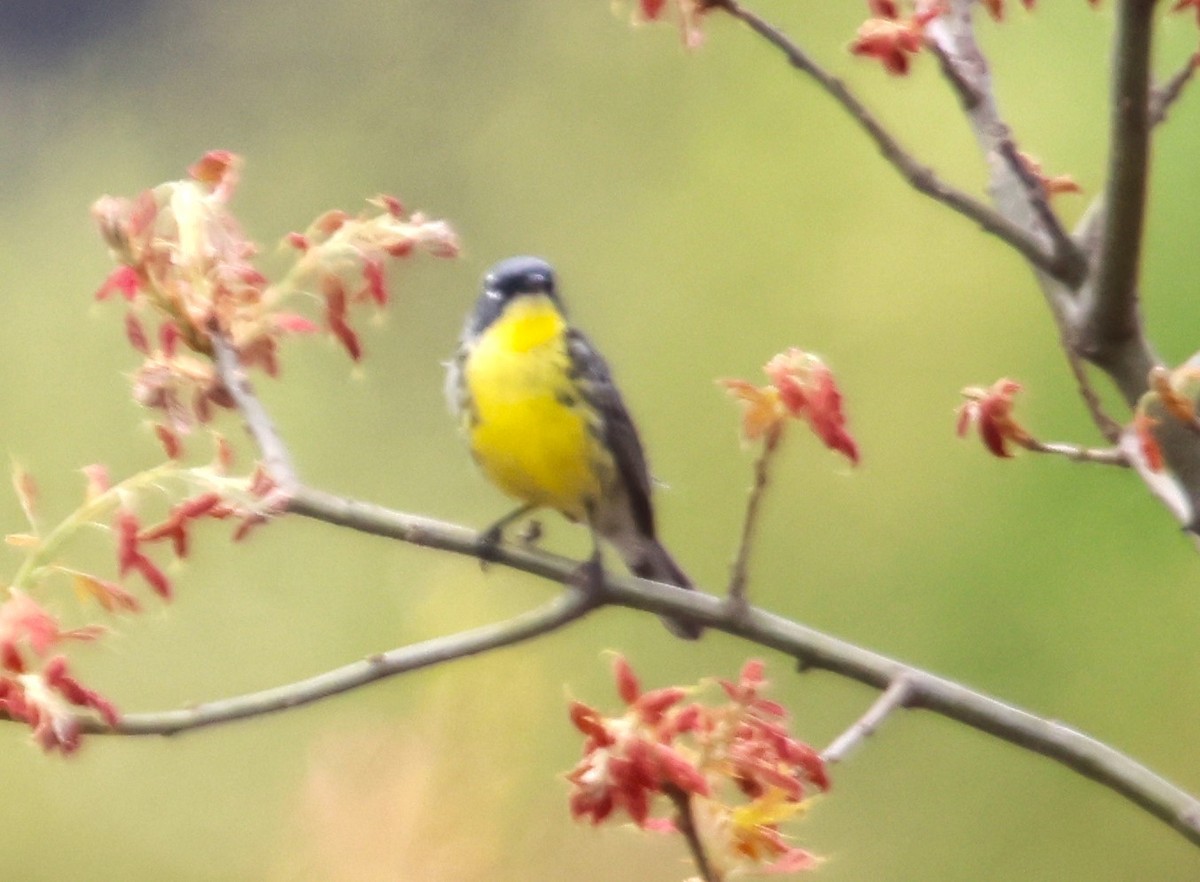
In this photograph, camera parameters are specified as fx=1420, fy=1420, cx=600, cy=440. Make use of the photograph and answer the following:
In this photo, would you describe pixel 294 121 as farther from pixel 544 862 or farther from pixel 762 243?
pixel 544 862

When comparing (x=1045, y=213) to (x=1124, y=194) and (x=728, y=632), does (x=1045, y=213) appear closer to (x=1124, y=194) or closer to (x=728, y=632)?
(x=1124, y=194)

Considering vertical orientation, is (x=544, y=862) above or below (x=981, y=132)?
below

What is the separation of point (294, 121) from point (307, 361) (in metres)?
0.25

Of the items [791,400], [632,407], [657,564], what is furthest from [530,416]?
[791,400]

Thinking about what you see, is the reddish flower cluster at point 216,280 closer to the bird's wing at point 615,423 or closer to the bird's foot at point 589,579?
the bird's foot at point 589,579

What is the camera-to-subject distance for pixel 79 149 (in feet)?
4.64

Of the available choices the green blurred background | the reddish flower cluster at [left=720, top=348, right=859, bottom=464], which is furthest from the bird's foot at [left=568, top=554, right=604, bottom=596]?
the green blurred background

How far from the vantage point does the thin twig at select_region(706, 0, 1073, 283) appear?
0.58m

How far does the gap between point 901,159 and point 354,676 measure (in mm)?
309

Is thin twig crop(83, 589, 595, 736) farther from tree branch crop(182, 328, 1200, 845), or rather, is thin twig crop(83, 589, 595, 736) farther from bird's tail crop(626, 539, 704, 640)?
bird's tail crop(626, 539, 704, 640)

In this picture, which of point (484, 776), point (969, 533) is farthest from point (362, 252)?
point (969, 533)

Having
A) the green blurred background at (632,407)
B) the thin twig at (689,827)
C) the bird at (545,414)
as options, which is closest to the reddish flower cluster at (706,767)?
the thin twig at (689,827)

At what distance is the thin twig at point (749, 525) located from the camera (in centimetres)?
56

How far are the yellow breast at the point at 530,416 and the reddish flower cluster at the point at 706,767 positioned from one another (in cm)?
45
